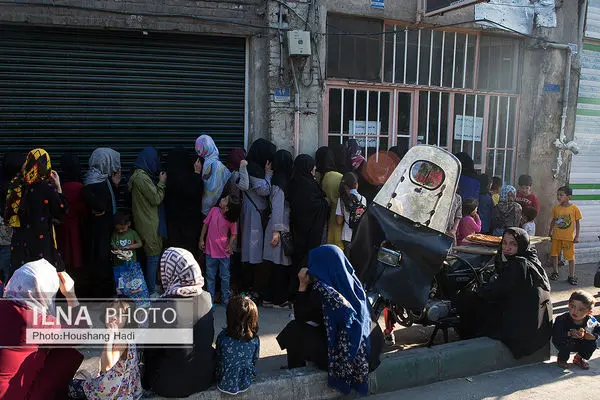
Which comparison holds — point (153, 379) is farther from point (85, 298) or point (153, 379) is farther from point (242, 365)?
point (85, 298)

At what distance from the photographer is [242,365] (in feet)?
11.8

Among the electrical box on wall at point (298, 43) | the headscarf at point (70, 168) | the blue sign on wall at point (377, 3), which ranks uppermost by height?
the blue sign on wall at point (377, 3)

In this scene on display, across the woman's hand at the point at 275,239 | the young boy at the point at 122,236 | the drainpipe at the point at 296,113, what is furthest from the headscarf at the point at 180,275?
the drainpipe at the point at 296,113

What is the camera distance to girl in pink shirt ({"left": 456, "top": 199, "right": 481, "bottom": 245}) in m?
6.88

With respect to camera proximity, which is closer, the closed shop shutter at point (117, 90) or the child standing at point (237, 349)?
the child standing at point (237, 349)

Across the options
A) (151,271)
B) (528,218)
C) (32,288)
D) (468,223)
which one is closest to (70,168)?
(151,271)

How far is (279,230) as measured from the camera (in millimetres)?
5969

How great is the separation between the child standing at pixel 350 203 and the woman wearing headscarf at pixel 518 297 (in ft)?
5.56

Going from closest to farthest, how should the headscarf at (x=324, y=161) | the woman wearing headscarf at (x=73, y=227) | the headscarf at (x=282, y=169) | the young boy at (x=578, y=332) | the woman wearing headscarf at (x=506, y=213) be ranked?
the young boy at (x=578, y=332), the woman wearing headscarf at (x=73, y=227), the headscarf at (x=282, y=169), the headscarf at (x=324, y=161), the woman wearing headscarf at (x=506, y=213)

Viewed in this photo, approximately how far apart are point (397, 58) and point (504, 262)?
3990 millimetres

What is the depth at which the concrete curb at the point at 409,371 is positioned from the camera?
381cm

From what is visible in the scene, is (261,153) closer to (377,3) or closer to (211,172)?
(211,172)

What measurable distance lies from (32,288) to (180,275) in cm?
87

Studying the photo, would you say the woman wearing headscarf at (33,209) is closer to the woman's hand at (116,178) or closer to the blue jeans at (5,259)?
the blue jeans at (5,259)
